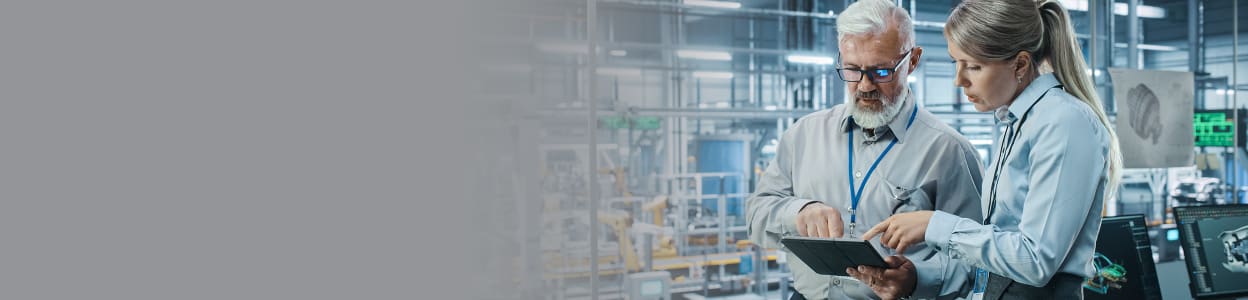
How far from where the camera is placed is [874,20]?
2.95 ft

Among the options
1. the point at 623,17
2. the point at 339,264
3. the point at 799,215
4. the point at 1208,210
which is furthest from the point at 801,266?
the point at 623,17

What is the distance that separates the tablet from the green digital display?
2542mm

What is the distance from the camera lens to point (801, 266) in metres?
0.99

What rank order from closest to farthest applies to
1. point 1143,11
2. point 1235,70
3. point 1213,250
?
1. point 1213,250
2. point 1235,70
3. point 1143,11

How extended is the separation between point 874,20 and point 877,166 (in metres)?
0.17

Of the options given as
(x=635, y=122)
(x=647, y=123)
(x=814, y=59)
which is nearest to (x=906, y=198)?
(x=635, y=122)

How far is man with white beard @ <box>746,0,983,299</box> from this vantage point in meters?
0.91

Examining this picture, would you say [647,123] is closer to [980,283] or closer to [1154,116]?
[1154,116]

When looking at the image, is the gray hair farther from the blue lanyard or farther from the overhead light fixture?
the overhead light fixture

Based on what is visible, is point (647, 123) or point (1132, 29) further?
point (647, 123)

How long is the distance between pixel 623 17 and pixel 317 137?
7330 millimetres

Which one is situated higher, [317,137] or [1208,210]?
[317,137]

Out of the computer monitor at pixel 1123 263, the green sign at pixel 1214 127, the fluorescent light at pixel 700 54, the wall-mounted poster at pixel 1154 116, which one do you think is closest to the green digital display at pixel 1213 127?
the green sign at pixel 1214 127

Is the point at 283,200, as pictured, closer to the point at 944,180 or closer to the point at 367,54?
the point at 367,54
